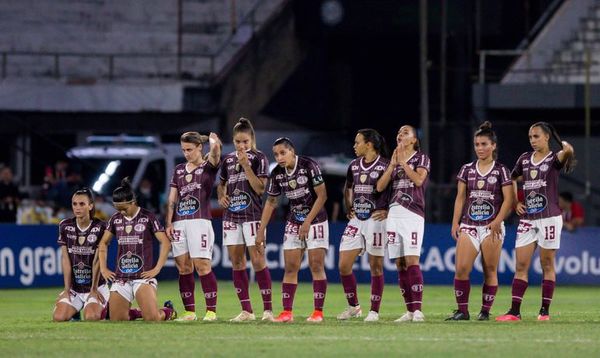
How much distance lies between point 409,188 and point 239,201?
1869 millimetres

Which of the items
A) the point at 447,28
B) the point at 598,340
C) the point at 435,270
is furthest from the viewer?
the point at 447,28

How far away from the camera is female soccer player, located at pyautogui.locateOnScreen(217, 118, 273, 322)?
16188mm

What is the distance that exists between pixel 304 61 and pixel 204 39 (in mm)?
3209

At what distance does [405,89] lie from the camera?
37438 millimetres

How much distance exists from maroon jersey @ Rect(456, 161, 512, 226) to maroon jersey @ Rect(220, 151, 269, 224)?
2.25 m

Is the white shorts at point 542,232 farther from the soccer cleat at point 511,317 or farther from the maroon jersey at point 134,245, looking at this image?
the maroon jersey at point 134,245

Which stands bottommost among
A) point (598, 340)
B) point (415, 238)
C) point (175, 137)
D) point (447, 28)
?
point (598, 340)

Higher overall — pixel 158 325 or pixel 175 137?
pixel 175 137

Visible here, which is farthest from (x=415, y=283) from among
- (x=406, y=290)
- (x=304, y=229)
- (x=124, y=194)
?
(x=124, y=194)

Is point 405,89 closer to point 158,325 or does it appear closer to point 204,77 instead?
point 204,77

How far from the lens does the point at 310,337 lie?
14.1 metres

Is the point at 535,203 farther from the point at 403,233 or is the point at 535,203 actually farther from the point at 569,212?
the point at 569,212

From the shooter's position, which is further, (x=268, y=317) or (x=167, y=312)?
(x=167, y=312)

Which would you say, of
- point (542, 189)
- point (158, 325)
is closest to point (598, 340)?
point (542, 189)
